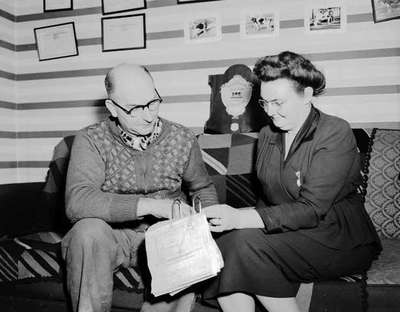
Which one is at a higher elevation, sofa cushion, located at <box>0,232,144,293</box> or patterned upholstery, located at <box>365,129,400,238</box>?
patterned upholstery, located at <box>365,129,400,238</box>

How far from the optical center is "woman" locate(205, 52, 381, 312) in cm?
153

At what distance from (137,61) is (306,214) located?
1.90 metres

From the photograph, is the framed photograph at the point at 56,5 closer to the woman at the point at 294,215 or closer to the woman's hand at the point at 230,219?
the woman at the point at 294,215

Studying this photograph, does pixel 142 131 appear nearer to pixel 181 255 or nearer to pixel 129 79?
pixel 129 79

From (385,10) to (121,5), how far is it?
1.81 metres

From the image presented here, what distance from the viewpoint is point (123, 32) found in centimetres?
302

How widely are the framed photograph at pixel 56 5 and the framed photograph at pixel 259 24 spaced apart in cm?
136

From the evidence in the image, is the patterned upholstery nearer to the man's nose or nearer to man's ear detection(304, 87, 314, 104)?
man's ear detection(304, 87, 314, 104)

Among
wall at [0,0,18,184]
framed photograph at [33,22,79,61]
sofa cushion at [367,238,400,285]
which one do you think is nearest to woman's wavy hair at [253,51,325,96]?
sofa cushion at [367,238,400,285]

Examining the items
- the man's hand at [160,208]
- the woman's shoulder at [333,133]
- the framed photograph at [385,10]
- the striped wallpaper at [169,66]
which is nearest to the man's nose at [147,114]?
the man's hand at [160,208]

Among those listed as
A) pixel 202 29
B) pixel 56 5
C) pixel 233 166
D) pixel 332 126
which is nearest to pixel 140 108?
pixel 233 166

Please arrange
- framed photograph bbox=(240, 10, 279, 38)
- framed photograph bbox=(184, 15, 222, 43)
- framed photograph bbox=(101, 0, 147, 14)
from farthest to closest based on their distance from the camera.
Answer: framed photograph bbox=(101, 0, 147, 14) → framed photograph bbox=(184, 15, 222, 43) → framed photograph bbox=(240, 10, 279, 38)

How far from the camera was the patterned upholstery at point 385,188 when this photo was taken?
7.02 feet

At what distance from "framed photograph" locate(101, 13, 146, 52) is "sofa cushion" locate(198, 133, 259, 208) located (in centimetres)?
101
